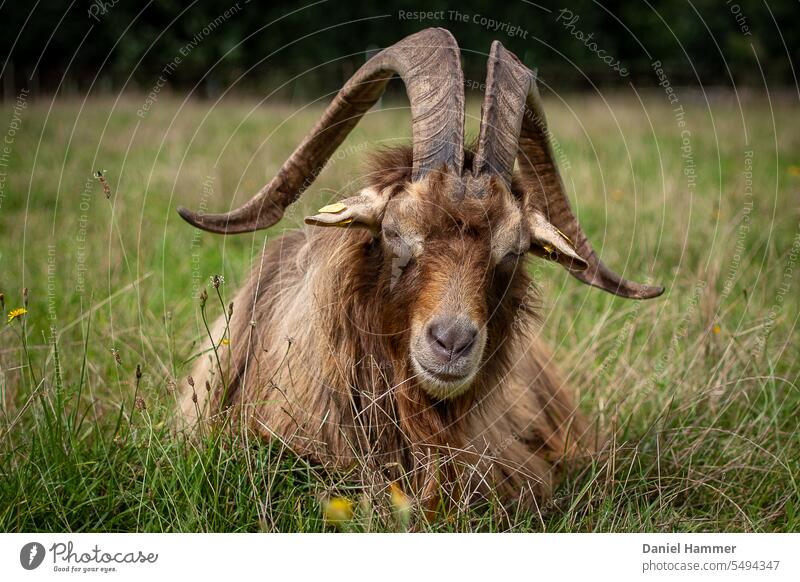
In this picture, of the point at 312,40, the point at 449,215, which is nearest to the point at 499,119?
the point at 449,215

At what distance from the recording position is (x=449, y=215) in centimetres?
339

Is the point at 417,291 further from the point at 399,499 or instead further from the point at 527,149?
the point at 527,149

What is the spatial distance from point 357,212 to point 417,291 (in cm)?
40

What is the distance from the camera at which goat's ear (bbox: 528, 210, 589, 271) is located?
3609 millimetres

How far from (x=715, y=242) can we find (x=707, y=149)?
18.0 feet

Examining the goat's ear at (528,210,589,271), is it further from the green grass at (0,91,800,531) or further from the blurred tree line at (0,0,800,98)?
the blurred tree line at (0,0,800,98)

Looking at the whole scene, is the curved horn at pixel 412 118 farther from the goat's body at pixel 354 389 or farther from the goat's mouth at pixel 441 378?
the goat's mouth at pixel 441 378

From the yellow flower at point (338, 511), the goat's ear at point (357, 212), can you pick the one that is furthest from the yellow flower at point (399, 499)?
the goat's ear at point (357, 212)

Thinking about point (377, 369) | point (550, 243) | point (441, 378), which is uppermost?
point (550, 243)

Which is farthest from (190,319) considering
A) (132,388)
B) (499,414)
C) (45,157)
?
(45,157)

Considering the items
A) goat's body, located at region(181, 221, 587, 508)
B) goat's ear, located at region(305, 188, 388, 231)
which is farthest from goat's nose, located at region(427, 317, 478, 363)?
goat's ear, located at region(305, 188, 388, 231)

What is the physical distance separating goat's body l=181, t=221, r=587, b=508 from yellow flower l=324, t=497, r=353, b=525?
0.65ft

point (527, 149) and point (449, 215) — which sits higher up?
point (527, 149)
